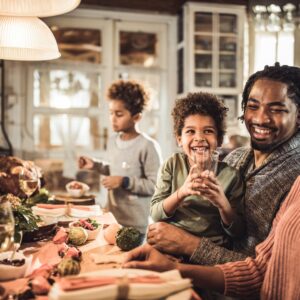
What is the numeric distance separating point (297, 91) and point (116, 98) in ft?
6.18

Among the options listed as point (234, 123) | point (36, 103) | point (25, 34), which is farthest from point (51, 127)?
point (25, 34)

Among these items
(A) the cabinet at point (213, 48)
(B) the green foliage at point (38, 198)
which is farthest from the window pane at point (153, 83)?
(B) the green foliage at point (38, 198)

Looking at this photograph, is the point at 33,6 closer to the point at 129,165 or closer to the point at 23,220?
the point at 23,220

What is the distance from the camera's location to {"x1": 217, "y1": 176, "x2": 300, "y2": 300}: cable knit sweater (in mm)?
1366

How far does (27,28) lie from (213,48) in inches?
133

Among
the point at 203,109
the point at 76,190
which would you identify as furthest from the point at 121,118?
the point at 203,109

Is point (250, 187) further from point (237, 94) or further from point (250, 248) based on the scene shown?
point (237, 94)

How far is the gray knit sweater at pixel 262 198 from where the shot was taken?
1.64 m

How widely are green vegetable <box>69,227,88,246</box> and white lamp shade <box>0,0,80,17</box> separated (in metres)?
0.96

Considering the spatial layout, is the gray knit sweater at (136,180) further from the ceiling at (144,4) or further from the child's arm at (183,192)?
the ceiling at (144,4)

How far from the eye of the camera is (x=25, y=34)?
2.06 meters

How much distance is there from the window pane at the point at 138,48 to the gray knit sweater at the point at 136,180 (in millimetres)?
2292

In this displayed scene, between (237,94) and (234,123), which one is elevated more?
(237,94)

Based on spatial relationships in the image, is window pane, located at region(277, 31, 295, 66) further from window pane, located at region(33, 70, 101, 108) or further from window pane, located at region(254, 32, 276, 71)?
window pane, located at region(33, 70, 101, 108)
